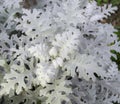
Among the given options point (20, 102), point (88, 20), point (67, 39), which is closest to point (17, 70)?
point (20, 102)

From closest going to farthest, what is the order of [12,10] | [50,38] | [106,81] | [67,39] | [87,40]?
[67,39]
[50,38]
[87,40]
[106,81]
[12,10]

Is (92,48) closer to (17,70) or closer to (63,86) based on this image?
(63,86)

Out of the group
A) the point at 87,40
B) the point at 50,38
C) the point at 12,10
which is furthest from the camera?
the point at 12,10

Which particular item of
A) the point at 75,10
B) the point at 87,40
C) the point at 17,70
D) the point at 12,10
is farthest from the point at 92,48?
the point at 12,10

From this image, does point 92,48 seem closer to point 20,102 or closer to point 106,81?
point 106,81

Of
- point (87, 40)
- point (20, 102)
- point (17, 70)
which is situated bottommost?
point (20, 102)

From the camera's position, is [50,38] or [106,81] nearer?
[50,38]

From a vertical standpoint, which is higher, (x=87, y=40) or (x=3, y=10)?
(x=3, y=10)
